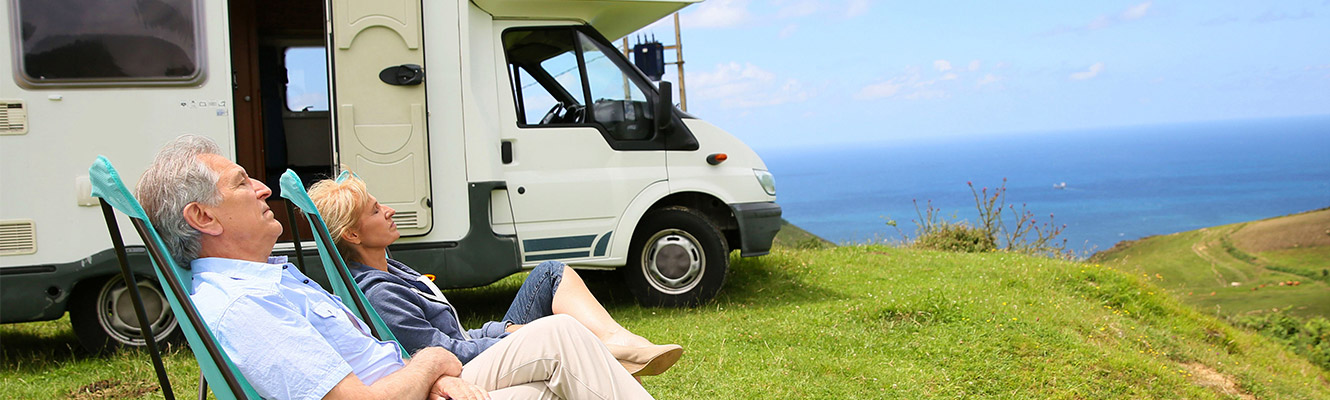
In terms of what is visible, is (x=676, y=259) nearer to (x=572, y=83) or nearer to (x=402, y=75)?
(x=572, y=83)

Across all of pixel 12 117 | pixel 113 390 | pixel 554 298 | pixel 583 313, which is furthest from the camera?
pixel 12 117

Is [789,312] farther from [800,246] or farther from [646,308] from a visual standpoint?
[800,246]

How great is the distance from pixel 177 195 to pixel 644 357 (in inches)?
54.7

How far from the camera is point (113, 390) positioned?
16.4 feet

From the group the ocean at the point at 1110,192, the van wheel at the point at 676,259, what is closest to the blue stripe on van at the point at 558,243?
the van wheel at the point at 676,259

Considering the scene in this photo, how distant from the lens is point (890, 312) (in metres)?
6.10

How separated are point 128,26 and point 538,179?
2445 mm

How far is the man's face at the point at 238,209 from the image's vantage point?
2443mm

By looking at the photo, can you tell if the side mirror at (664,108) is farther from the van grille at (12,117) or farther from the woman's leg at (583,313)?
the van grille at (12,117)

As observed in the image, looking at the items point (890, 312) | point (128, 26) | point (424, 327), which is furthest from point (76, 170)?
point (890, 312)

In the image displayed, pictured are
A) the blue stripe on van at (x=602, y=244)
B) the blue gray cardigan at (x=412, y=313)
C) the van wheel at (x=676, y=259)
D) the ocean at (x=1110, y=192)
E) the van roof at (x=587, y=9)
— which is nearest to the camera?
the blue gray cardigan at (x=412, y=313)

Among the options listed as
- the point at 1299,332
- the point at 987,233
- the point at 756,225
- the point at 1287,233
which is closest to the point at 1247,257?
the point at 1287,233

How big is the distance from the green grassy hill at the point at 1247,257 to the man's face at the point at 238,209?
19.6 meters

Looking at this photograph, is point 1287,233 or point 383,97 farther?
point 1287,233
